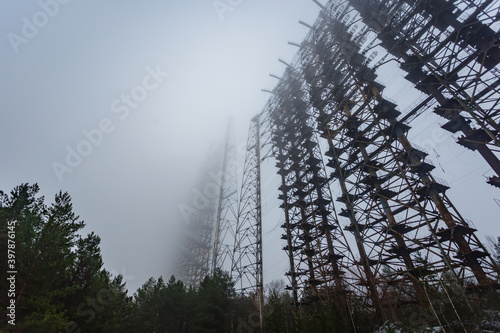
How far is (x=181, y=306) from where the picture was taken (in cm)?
2567

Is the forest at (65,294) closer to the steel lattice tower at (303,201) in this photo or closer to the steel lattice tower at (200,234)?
the steel lattice tower at (303,201)

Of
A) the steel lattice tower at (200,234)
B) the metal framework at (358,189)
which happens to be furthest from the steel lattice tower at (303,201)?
the steel lattice tower at (200,234)

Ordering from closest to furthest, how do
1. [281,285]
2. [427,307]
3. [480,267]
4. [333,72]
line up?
[427,307]
[480,267]
[333,72]
[281,285]

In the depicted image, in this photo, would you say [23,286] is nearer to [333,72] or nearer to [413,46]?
[333,72]

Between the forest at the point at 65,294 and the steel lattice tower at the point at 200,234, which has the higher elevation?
the steel lattice tower at the point at 200,234

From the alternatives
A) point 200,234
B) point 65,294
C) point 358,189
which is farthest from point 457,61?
point 200,234

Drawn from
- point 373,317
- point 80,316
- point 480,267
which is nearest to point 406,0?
point 480,267

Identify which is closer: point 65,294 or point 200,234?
point 65,294

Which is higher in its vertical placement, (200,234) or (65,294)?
(200,234)

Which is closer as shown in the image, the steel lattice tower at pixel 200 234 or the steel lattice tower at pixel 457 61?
the steel lattice tower at pixel 457 61

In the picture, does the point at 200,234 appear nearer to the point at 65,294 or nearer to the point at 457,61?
the point at 65,294

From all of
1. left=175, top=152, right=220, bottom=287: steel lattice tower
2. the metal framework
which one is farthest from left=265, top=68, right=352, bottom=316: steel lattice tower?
left=175, top=152, right=220, bottom=287: steel lattice tower

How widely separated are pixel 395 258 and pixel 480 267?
4.49m

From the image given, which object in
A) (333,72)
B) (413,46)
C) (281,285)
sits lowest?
(281,285)
